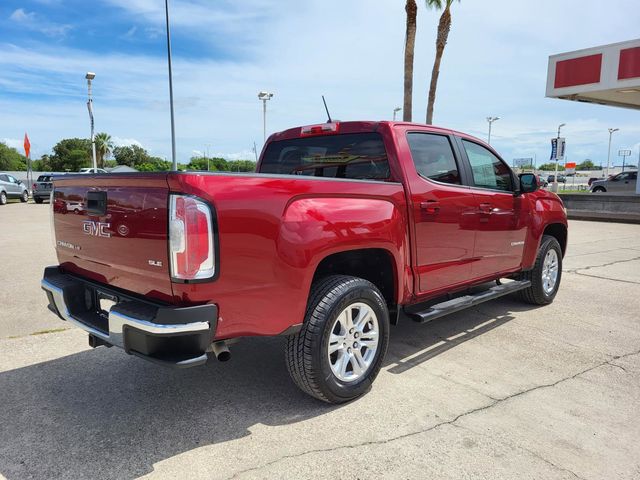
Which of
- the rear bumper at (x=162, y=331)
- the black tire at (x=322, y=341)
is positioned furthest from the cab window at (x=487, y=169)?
the rear bumper at (x=162, y=331)

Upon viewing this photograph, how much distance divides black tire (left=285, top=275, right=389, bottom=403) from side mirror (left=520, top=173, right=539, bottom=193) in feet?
8.96

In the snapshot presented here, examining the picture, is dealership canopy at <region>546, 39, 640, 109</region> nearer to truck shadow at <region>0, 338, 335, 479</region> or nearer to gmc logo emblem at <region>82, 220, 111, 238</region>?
truck shadow at <region>0, 338, 335, 479</region>

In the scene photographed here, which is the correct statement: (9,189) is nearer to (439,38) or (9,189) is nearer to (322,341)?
(439,38)

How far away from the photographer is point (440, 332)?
4.80 metres

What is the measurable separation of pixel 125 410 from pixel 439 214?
271 centimetres

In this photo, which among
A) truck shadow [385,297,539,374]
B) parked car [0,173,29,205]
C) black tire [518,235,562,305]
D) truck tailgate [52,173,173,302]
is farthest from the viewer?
parked car [0,173,29,205]

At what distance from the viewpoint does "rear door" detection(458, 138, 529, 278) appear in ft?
14.8

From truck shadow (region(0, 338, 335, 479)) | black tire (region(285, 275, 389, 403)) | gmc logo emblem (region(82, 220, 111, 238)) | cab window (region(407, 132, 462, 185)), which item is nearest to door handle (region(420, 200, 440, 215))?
cab window (region(407, 132, 462, 185))

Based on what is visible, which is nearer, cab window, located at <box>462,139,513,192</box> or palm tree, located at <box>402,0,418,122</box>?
cab window, located at <box>462,139,513,192</box>

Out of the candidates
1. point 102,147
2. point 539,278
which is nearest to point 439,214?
point 539,278

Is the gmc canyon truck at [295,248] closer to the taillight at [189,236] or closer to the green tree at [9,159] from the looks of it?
the taillight at [189,236]

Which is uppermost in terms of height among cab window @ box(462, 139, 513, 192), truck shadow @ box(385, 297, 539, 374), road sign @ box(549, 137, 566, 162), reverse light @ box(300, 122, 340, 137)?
road sign @ box(549, 137, 566, 162)

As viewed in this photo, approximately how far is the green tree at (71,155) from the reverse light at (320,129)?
77808mm

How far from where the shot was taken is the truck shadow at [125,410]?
104 inches
